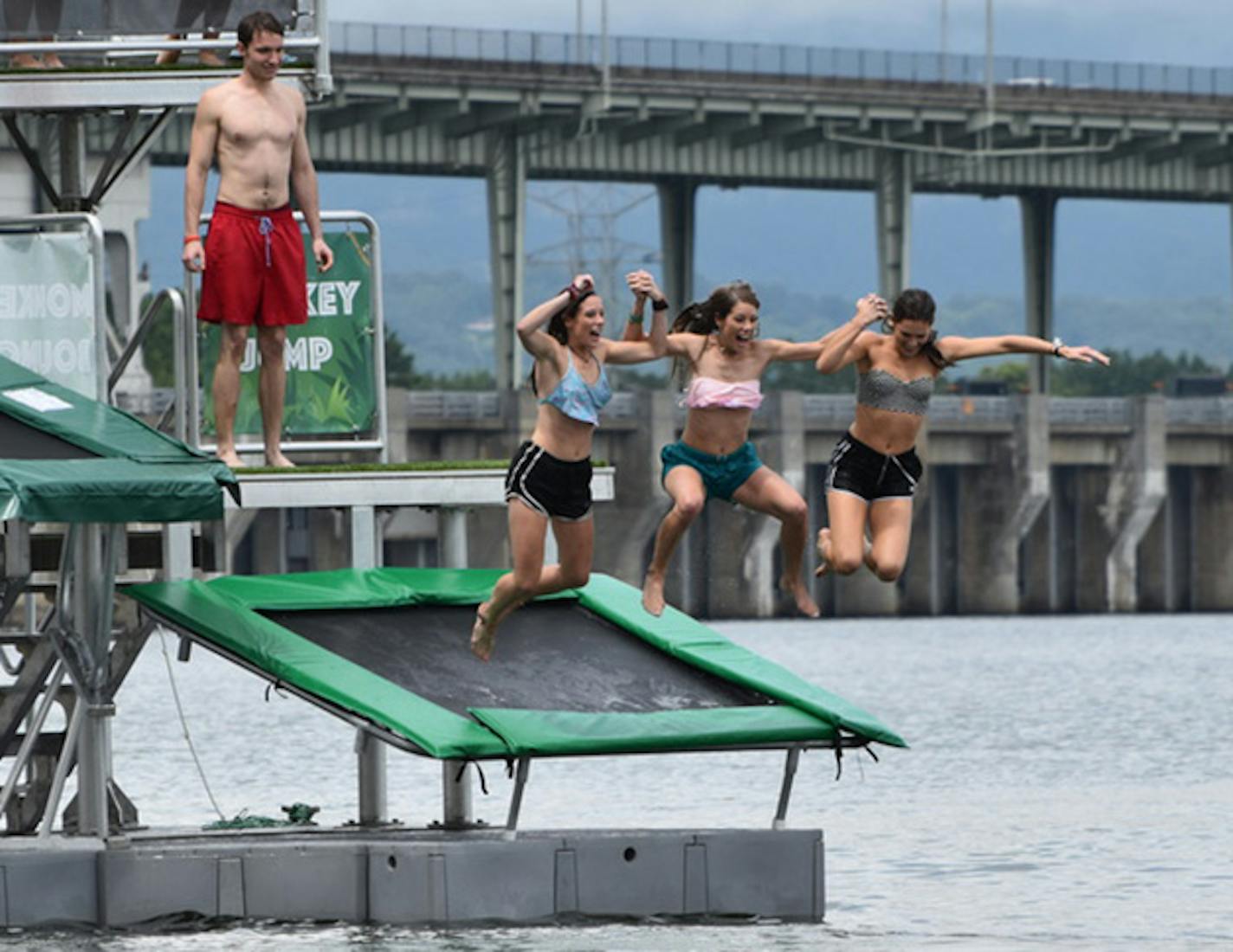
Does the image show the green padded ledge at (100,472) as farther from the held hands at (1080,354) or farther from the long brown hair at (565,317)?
the held hands at (1080,354)

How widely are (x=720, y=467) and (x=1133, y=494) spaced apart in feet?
350

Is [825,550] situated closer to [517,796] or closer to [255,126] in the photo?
[517,796]

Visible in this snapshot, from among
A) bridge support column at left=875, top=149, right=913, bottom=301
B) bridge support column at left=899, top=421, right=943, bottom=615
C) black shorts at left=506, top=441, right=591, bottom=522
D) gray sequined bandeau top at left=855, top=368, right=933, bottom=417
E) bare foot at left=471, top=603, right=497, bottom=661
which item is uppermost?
bridge support column at left=875, top=149, right=913, bottom=301

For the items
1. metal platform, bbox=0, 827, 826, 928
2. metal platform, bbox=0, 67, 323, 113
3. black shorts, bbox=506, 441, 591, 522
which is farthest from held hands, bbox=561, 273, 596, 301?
metal platform, bbox=0, 67, 323, 113

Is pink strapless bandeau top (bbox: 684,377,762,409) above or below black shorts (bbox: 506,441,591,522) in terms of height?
above

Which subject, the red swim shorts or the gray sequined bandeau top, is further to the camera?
the red swim shorts

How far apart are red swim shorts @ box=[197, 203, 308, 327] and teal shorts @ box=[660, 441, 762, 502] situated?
548cm

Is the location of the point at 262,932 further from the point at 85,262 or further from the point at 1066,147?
the point at 1066,147

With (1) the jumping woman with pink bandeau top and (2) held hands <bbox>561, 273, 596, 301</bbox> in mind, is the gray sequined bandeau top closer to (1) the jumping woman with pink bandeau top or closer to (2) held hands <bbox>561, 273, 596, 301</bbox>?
(1) the jumping woman with pink bandeau top

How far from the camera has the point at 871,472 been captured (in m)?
22.6

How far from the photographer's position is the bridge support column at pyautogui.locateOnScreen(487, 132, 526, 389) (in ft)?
388

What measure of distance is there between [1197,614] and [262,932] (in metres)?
112

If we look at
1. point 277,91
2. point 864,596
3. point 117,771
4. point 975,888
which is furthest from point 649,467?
point 277,91

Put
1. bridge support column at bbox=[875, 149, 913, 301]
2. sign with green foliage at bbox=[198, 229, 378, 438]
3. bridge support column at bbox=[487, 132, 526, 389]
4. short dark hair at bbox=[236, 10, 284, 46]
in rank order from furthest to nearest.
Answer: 1. bridge support column at bbox=[875, 149, 913, 301]
2. bridge support column at bbox=[487, 132, 526, 389]
3. sign with green foliage at bbox=[198, 229, 378, 438]
4. short dark hair at bbox=[236, 10, 284, 46]
